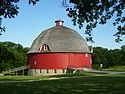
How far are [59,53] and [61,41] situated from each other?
2.64 m

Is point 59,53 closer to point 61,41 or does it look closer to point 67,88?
A: point 61,41

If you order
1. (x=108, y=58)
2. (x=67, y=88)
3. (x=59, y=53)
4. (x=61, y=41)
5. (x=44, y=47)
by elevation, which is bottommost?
(x=67, y=88)

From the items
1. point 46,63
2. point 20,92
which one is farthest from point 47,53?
point 20,92

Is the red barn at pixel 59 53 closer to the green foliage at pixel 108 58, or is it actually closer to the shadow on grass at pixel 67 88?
the green foliage at pixel 108 58

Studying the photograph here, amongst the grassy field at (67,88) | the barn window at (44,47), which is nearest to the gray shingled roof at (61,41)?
the barn window at (44,47)

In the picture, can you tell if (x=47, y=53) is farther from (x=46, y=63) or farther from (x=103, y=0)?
(x=103, y=0)

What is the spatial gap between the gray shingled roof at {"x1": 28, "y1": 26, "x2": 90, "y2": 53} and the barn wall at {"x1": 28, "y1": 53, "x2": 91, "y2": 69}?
1105 mm

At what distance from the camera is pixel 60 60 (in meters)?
71.4

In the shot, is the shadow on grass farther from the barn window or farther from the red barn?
the barn window

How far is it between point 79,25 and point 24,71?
6504 cm

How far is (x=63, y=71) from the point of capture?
236ft

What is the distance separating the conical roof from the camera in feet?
234

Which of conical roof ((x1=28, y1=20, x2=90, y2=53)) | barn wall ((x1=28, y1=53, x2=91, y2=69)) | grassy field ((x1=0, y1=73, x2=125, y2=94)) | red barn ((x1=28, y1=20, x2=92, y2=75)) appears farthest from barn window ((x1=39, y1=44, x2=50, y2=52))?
grassy field ((x1=0, y1=73, x2=125, y2=94))

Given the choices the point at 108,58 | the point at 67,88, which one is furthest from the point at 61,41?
the point at 67,88
